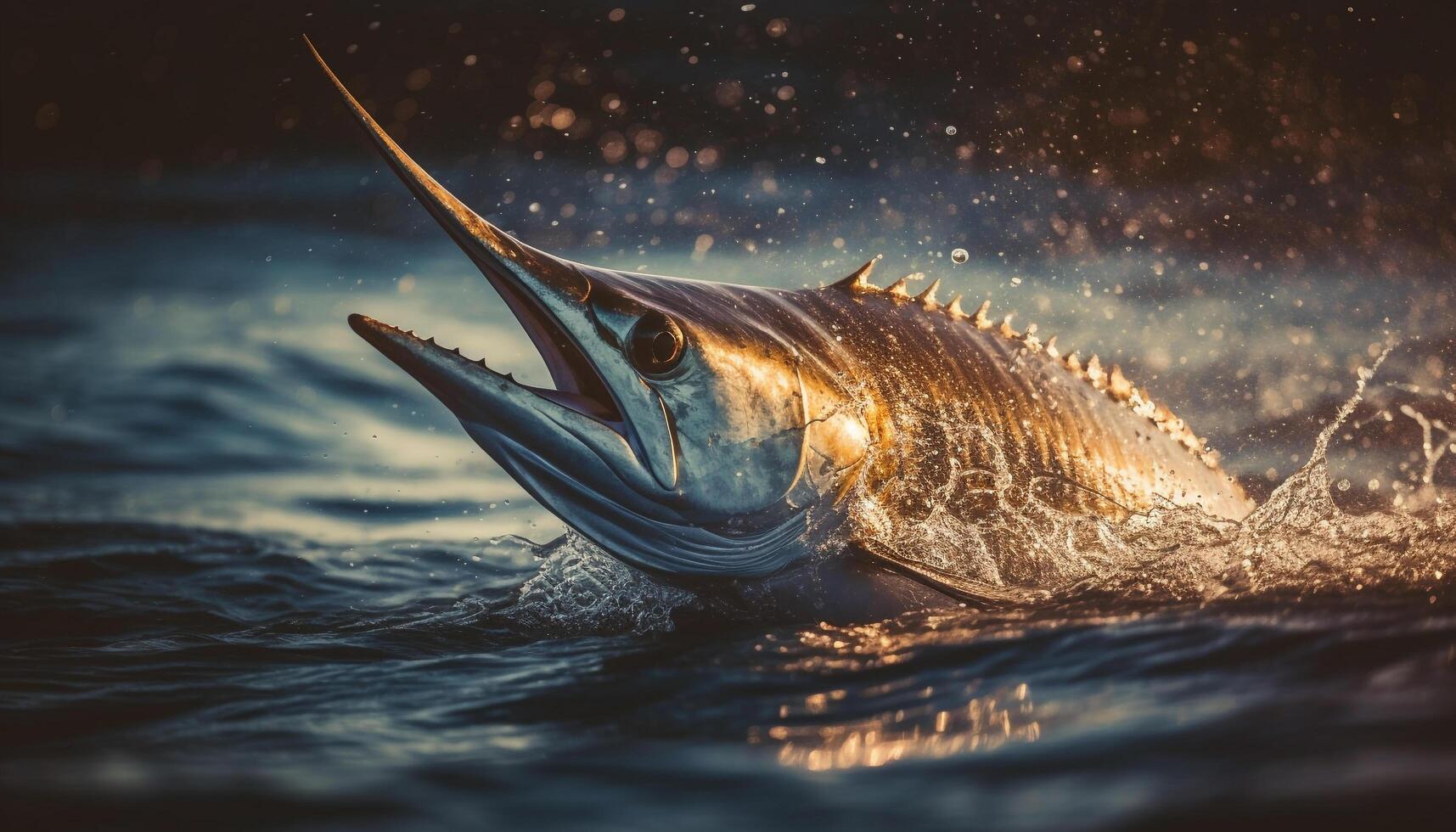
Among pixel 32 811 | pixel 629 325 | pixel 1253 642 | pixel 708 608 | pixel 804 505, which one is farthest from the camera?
pixel 708 608

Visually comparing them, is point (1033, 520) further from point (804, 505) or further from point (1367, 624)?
point (1367, 624)

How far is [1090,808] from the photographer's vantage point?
67.9 inches

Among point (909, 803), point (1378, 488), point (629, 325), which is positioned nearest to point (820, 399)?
point (629, 325)

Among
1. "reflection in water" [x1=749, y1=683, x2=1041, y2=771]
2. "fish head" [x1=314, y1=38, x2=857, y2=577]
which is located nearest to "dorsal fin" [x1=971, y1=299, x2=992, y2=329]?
"fish head" [x1=314, y1=38, x2=857, y2=577]

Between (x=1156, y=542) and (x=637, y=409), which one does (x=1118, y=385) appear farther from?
(x=637, y=409)

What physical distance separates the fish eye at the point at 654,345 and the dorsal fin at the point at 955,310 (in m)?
1.73

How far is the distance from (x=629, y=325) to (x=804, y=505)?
2.71ft

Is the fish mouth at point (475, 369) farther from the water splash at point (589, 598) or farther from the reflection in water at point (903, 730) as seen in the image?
the reflection in water at point (903, 730)

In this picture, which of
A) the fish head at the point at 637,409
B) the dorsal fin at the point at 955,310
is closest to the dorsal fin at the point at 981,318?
the dorsal fin at the point at 955,310

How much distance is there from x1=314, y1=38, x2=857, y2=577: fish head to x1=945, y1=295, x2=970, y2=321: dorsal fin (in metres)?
1.23

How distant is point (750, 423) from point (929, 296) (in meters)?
1.53

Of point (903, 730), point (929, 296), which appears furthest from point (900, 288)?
point (903, 730)

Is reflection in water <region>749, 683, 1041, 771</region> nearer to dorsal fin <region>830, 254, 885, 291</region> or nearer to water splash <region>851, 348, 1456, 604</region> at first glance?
water splash <region>851, 348, 1456, 604</region>

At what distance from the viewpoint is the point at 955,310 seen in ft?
14.4
